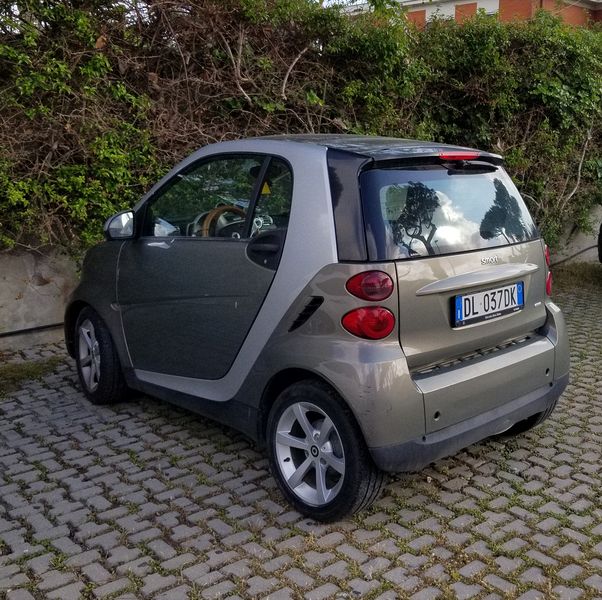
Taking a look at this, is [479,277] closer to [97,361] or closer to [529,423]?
[529,423]

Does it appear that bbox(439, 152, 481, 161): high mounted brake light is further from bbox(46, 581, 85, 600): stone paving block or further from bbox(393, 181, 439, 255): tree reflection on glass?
bbox(46, 581, 85, 600): stone paving block

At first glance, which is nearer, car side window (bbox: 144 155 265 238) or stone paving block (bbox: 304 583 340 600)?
stone paving block (bbox: 304 583 340 600)

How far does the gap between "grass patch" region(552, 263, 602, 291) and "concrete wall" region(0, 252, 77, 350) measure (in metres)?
6.08

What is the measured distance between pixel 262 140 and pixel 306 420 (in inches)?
59.1

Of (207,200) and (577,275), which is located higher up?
(207,200)

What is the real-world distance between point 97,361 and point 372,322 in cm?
243

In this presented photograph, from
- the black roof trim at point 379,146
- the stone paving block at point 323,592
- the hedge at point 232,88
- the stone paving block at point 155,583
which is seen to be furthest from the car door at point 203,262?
the hedge at point 232,88

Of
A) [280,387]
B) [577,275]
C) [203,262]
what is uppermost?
[203,262]

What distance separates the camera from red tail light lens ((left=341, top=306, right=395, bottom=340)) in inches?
124

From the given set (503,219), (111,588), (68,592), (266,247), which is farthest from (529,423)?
(68,592)

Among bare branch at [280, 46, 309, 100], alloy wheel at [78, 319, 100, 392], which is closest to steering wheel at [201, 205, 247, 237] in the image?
alloy wheel at [78, 319, 100, 392]

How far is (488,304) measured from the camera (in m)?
3.56

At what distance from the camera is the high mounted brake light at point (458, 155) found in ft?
11.7

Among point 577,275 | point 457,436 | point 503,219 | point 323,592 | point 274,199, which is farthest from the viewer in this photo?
point 577,275
